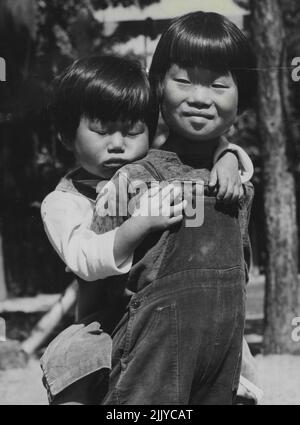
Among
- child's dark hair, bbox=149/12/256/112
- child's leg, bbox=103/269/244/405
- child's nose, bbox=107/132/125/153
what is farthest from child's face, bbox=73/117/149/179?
child's leg, bbox=103/269/244/405

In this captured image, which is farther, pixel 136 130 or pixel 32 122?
pixel 32 122

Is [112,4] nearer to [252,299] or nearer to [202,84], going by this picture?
[202,84]

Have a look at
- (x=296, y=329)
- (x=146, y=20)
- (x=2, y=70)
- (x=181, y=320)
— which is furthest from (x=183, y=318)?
(x=296, y=329)

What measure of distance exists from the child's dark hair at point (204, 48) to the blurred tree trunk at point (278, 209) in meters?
2.67

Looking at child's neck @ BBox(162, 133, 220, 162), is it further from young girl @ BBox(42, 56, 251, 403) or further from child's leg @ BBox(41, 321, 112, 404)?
child's leg @ BBox(41, 321, 112, 404)

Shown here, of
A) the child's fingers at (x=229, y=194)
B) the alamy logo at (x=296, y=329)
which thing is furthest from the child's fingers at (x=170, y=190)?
the alamy logo at (x=296, y=329)

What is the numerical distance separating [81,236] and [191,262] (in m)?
0.25

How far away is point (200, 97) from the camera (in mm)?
1633

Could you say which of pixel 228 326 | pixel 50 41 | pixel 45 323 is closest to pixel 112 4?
pixel 50 41

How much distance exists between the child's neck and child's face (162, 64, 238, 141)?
23 millimetres

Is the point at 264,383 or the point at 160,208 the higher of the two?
the point at 160,208

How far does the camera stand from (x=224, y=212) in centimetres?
159

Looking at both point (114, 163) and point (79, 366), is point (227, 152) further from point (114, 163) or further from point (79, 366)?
point (79, 366)
